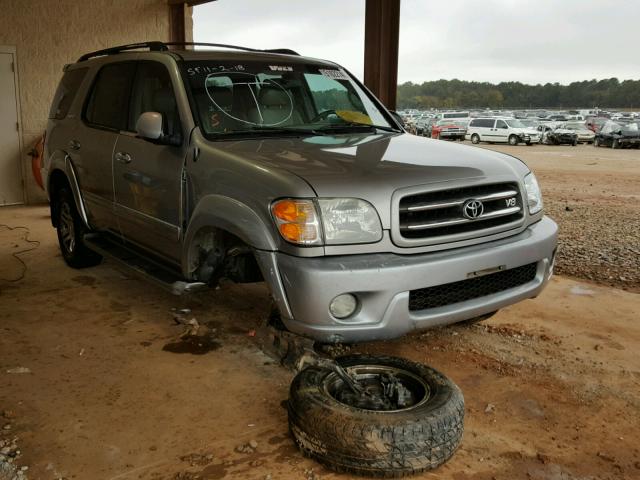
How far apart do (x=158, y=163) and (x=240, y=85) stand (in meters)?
0.75

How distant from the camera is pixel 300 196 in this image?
3043mm

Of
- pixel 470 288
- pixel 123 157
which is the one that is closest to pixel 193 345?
pixel 123 157

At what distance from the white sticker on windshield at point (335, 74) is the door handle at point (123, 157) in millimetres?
1549

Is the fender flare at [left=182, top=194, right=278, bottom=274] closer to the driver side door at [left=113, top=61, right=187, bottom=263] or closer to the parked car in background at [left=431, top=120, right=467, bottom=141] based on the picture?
the driver side door at [left=113, top=61, right=187, bottom=263]

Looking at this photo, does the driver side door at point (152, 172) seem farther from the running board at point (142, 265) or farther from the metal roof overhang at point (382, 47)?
the metal roof overhang at point (382, 47)

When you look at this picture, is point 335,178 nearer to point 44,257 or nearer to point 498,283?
point 498,283

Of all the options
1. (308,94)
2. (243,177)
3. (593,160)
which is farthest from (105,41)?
(593,160)

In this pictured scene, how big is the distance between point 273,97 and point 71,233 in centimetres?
277

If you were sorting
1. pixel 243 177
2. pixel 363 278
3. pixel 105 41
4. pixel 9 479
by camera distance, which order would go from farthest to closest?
pixel 105 41, pixel 243 177, pixel 363 278, pixel 9 479

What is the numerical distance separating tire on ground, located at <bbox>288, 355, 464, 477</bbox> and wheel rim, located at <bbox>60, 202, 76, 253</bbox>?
12.5ft

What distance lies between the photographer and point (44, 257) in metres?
6.71

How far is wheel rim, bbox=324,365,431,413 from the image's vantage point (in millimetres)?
3027

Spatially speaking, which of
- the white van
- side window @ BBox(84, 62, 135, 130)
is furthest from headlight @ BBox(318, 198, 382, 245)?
the white van

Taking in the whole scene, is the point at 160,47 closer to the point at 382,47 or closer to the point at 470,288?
the point at 470,288
